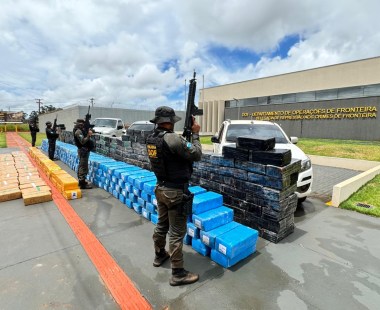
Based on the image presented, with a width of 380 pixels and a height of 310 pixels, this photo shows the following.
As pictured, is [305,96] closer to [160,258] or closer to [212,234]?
[212,234]

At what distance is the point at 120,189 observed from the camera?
536 cm

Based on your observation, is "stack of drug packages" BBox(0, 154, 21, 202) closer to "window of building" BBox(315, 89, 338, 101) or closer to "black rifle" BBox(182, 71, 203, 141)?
"black rifle" BBox(182, 71, 203, 141)

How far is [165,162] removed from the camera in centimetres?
260

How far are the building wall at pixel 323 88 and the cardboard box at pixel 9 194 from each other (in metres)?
26.4

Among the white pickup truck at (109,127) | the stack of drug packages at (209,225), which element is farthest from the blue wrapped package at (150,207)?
the white pickup truck at (109,127)

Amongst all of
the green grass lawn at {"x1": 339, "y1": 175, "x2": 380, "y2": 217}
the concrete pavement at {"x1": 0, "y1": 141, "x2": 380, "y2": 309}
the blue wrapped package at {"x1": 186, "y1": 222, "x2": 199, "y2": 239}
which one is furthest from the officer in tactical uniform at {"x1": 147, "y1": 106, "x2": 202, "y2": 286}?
the green grass lawn at {"x1": 339, "y1": 175, "x2": 380, "y2": 217}

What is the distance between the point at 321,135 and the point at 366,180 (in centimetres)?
1993

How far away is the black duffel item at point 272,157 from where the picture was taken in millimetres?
3404

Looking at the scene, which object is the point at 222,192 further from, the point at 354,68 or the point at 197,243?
the point at 354,68

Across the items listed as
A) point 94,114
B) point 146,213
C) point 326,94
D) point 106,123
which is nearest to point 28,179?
point 146,213

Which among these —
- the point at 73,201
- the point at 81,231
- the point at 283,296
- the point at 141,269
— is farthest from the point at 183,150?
the point at 73,201

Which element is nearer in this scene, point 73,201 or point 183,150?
point 183,150

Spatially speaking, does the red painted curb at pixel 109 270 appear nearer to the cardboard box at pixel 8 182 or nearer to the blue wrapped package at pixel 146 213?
the blue wrapped package at pixel 146 213

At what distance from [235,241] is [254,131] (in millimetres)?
3893
